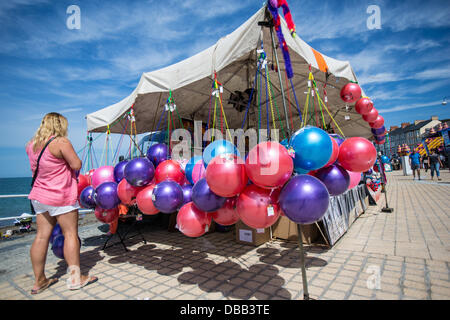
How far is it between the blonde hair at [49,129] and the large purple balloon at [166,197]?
1.36 metres

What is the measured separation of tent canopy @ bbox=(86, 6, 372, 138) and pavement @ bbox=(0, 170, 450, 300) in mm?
2232

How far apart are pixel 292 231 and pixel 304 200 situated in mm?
2454

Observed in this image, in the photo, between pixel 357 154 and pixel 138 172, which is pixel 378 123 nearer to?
pixel 357 154

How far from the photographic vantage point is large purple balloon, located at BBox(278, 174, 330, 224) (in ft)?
4.98

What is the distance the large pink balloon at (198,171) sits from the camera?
2.54 meters

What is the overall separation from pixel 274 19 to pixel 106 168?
3214 millimetres

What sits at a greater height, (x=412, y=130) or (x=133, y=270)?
(x=412, y=130)

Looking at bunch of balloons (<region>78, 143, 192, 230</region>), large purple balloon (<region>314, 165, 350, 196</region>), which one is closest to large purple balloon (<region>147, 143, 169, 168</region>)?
bunch of balloons (<region>78, 143, 192, 230</region>)

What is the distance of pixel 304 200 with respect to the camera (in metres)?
1.51

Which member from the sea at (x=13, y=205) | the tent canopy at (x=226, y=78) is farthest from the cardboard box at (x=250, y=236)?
the sea at (x=13, y=205)

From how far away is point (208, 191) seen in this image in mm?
2014

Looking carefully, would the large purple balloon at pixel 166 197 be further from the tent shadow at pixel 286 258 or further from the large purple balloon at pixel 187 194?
the tent shadow at pixel 286 258
